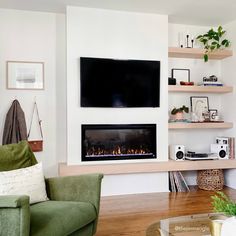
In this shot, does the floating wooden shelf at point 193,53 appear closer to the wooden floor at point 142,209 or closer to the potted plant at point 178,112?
the potted plant at point 178,112

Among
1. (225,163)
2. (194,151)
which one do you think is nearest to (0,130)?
(194,151)

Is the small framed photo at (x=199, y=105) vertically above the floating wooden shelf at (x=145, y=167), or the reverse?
the small framed photo at (x=199, y=105)

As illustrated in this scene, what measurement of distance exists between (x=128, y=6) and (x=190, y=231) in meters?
3.00

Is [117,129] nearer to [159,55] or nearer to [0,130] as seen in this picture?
[159,55]

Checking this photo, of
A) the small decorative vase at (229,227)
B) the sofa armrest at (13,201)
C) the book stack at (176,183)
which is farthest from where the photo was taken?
the book stack at (176,183)

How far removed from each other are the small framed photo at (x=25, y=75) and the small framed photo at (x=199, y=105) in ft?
7.70

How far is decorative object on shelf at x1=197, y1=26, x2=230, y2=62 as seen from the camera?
4.45m

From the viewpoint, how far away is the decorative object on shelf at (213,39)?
14.6 feet

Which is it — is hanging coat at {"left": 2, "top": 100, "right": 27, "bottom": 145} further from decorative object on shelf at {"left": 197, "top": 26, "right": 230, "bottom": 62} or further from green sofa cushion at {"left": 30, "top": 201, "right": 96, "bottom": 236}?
decorative object on shelf at {"left": 197, "top": 26, "right": 230, "bottom": 62}

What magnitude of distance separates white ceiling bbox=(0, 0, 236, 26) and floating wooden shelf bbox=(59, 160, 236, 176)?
6.94ft

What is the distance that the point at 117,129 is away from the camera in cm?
410

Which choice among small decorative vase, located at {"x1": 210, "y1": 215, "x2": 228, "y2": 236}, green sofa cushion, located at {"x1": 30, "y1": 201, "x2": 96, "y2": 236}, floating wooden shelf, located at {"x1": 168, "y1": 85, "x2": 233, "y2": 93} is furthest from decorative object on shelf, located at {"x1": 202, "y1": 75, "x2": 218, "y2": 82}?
small decorative vase, located at {"x1": 210, "y1": 215, "x2": 228, "y2": 236}

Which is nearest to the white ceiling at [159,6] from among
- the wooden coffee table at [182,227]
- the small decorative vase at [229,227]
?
the wooden coffee table at [182,227]

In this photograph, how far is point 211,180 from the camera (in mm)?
4305
